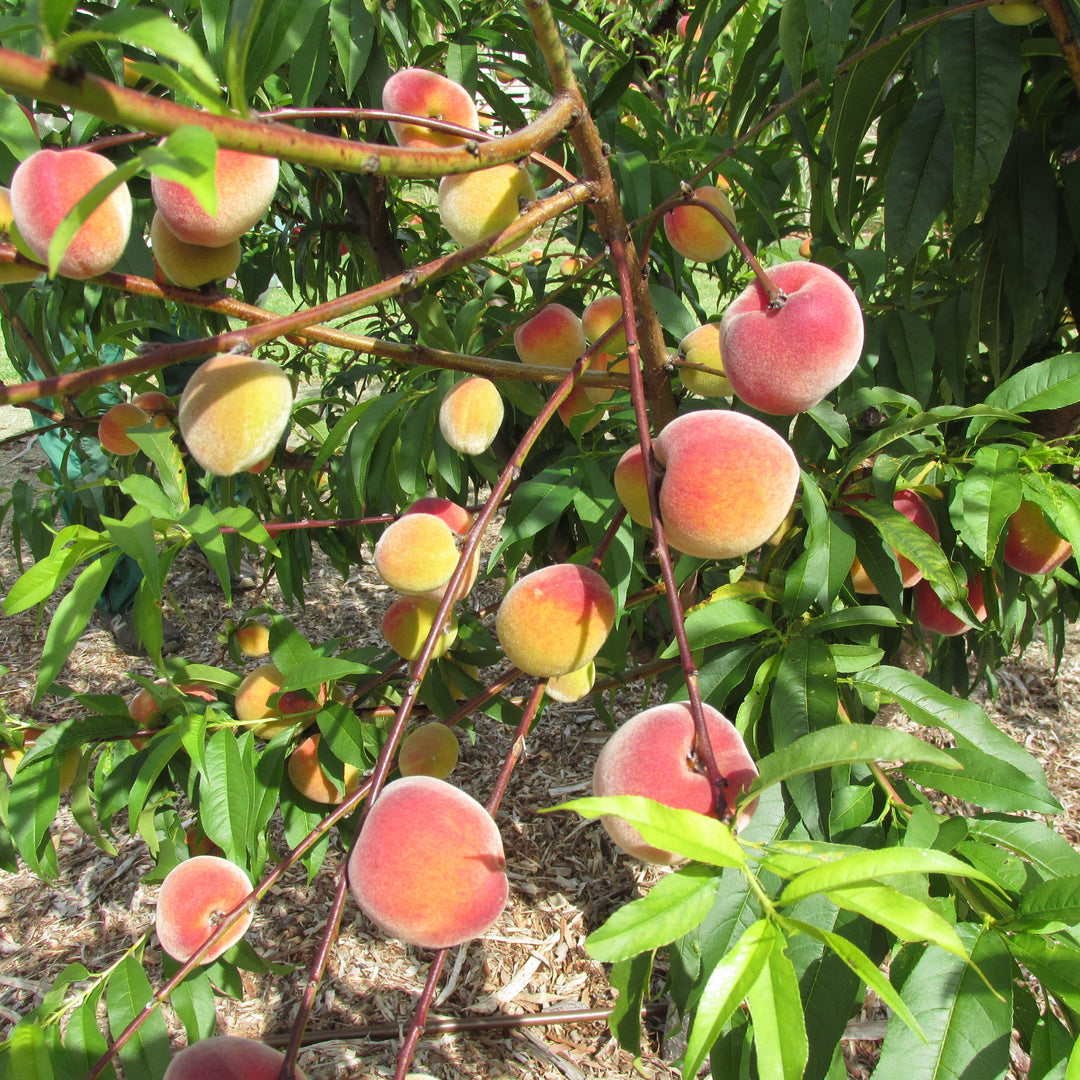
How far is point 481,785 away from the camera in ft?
7.97

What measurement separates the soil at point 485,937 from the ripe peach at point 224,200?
1025 millimetres

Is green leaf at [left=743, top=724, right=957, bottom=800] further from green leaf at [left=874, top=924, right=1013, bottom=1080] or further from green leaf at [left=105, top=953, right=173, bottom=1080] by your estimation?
green leaf at [left=105, top=953, right=173, bottom=1080]

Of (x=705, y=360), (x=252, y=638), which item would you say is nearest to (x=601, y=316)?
(x=705, y=360)

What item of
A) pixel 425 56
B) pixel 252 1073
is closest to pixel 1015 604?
pixel 252 1073

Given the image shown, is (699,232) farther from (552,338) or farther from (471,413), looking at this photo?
(471,413)

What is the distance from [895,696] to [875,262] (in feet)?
2.05

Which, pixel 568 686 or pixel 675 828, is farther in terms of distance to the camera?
pixel 568 686

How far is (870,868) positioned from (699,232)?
883 millimetres

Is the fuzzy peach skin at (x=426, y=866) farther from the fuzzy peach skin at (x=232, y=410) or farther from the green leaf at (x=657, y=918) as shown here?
the fuzzy peach skin at (x=232, y=410)

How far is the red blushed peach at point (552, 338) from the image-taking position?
116 centimetres

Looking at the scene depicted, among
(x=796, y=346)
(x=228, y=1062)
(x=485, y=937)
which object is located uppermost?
(x=796, y=346)

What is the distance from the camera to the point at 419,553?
872 mm

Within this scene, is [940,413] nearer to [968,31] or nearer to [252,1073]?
[968,31]

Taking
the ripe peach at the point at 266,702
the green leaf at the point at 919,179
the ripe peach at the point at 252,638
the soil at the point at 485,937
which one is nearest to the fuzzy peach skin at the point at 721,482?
the green leaf at the point at 919,179
